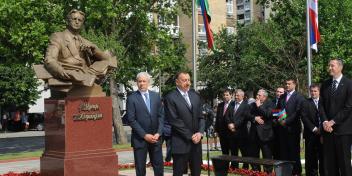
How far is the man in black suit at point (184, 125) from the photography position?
8680 millimetres

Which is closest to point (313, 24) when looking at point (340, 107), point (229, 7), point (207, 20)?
point (207, 20)

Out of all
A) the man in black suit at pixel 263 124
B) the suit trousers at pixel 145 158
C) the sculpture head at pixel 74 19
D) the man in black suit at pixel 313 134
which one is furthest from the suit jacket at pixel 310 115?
the sculpture head at pixel 74 19

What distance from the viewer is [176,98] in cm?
877

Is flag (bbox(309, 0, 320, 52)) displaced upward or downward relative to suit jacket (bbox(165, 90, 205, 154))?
upward

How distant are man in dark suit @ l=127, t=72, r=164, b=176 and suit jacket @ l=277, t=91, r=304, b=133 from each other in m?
3.22

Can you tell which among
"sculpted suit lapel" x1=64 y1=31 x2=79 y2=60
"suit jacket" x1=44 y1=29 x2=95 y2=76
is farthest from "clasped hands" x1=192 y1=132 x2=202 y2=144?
"sculpted suit lapel" x1=64 y1=31 x2=79 y2=60

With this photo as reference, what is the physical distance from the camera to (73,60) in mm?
10602

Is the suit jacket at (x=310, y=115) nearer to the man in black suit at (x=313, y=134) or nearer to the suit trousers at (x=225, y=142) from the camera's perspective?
the man in black suit at (x=313, y=134)

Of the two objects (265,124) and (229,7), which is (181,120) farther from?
(229,7)

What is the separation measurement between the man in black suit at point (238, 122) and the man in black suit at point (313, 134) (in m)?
1.51

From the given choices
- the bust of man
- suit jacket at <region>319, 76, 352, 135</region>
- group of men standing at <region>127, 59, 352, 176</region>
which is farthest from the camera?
the bust of man

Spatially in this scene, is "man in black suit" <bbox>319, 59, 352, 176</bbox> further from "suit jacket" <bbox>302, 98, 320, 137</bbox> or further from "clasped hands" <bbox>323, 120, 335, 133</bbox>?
"suit jacket" <bbox>302, 98, 320, 137</bbox>

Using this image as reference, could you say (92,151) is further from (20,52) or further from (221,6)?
(221,6)

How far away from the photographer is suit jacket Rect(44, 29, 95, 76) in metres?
10.3
